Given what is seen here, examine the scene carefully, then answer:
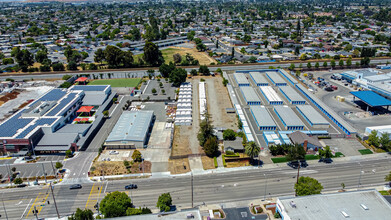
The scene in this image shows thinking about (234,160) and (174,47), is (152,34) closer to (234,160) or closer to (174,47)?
(174,47)

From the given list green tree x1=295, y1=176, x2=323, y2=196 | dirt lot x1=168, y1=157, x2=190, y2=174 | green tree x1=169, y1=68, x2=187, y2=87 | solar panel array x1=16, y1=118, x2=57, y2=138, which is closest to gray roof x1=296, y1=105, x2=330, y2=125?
green tree x1=295, y1=176, x2=323, y2=196

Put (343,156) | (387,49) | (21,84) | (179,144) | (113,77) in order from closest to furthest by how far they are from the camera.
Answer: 1. (343,156)
2. (179,144)
3. (21,84)
4. (113,77)
5. (387,49)

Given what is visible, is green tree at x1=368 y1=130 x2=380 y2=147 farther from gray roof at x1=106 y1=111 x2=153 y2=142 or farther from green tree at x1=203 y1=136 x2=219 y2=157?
gray roof at x1=106 y1=111 x2=153 y2=142

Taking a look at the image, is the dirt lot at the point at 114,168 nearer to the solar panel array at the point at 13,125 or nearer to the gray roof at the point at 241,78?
the solar panel array at the point at 13,125

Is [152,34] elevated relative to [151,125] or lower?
elevated

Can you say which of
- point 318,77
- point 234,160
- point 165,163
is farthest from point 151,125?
point 318,77

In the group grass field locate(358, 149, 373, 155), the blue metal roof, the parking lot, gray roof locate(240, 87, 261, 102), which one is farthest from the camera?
gray roof locate(240, 87, 261, 102)

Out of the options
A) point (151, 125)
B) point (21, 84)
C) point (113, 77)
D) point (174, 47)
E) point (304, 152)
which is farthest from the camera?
point (174, 47)
